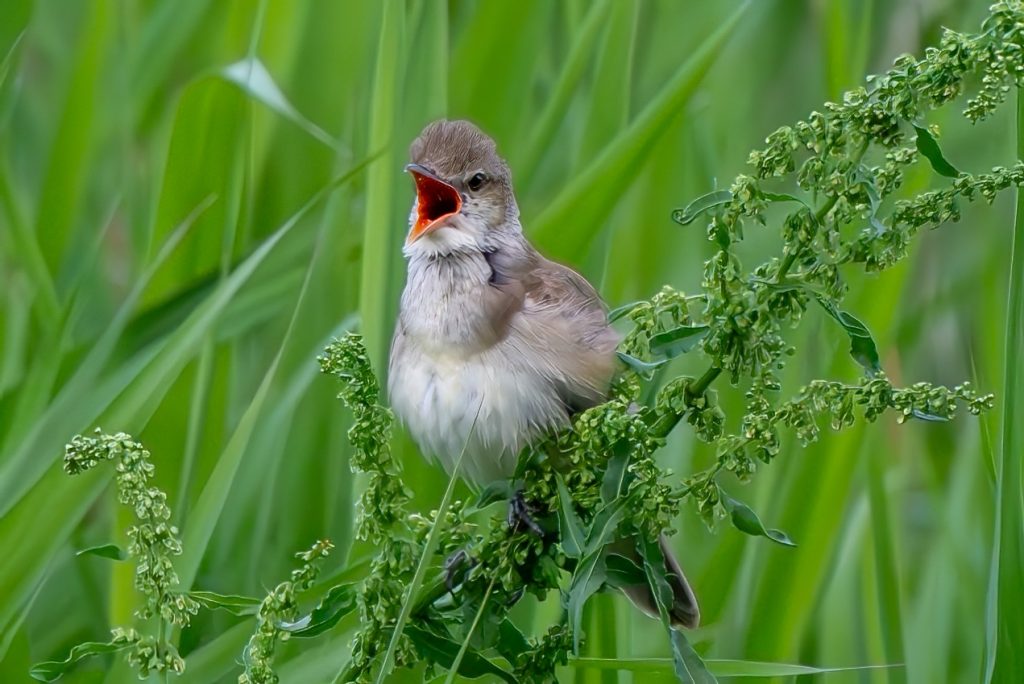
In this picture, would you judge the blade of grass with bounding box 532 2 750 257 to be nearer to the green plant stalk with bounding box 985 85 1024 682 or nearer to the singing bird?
the singing bird

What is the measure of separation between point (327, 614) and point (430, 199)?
1135mm

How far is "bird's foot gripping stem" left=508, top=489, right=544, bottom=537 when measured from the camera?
4.64 ft

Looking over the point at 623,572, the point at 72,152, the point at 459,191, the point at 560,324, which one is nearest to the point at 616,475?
the point at 623,572

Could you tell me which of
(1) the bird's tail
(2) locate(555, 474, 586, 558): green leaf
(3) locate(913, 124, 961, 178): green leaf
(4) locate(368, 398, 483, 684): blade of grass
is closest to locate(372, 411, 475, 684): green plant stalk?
(4) locate(368, 398, 483, 684): blade of grass

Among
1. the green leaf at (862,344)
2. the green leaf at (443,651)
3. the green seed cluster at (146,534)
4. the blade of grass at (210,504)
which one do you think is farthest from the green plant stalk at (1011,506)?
the blade of grass at (210,504)

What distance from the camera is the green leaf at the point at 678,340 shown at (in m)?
1.23

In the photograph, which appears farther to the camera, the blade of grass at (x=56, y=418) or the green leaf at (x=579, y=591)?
the blade of grass at (x=56, y=418)

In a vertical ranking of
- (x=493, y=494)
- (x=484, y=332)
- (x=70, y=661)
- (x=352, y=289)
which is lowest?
(x=70, y=661)

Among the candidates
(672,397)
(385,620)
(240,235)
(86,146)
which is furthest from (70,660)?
(86,146)

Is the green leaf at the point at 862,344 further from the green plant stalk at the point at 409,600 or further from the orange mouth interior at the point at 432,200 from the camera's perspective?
the orange mouth interior at the point at 432,200

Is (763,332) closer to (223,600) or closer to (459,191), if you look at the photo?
(223,600)

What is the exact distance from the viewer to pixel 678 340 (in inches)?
48.8

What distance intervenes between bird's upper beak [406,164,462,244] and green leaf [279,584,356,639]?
3.14 feet

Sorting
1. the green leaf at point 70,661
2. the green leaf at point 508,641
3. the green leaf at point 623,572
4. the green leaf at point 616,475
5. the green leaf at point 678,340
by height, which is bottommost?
the green leaf at point 70,661
